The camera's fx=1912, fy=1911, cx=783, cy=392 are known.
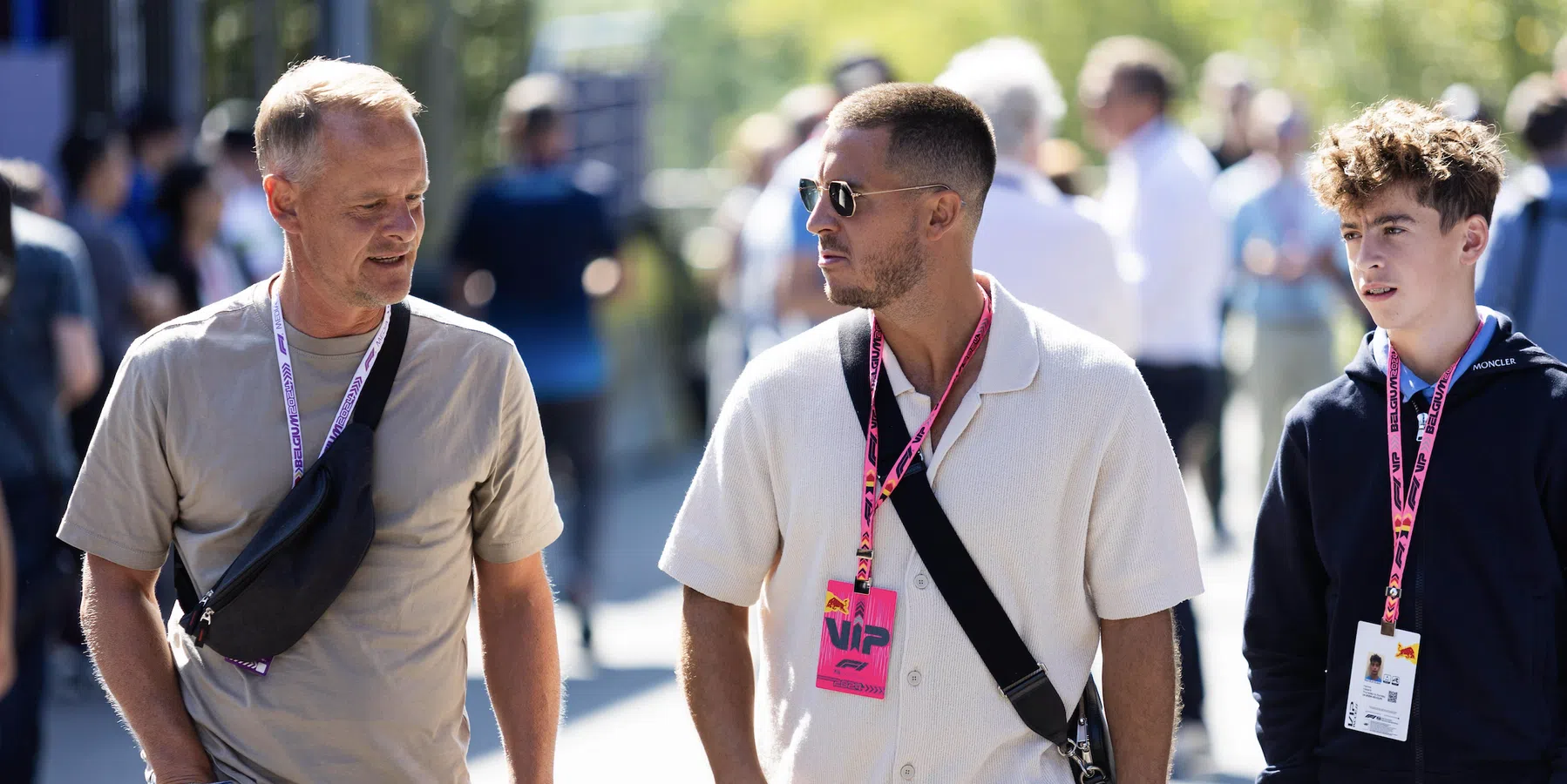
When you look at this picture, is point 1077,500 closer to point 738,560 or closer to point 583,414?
point 738,560

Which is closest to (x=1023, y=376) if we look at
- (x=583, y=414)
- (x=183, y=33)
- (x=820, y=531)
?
(x=820, y=531)

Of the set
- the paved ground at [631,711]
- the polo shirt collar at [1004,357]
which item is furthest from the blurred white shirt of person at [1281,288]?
the polo shirt collar at [1004,357]

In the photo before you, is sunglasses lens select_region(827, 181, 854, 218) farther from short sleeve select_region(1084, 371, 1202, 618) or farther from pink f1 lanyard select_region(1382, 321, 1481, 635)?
pink f1 lanyard select_region(1382, 321, 1481, 635)

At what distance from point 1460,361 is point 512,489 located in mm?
1803

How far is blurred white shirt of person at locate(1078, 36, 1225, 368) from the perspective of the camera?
23.5 ft

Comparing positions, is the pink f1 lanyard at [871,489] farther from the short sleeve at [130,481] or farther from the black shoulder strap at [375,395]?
the short sleeve at [130,481]

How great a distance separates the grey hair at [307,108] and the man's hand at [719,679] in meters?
1.04

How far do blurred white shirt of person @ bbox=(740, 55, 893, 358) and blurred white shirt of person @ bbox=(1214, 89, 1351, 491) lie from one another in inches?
116

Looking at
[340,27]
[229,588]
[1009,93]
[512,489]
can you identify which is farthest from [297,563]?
[340,27]

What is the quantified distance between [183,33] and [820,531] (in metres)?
11.7

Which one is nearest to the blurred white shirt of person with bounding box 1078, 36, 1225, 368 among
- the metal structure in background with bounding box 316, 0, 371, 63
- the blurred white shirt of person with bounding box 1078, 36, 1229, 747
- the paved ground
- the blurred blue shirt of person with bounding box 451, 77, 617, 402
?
the blurred white shirt of person with bounding box 1078, 36, 1229, 747

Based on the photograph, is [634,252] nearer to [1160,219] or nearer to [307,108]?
[1160,219]

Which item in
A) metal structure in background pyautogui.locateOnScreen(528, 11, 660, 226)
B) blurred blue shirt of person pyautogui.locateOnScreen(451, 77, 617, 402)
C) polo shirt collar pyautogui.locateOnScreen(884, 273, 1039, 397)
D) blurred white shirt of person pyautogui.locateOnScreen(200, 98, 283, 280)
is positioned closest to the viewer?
polo shirt collar pyautogui.locateOnScreen(884, 273, 1039, 397)

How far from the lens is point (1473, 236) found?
3662mm
